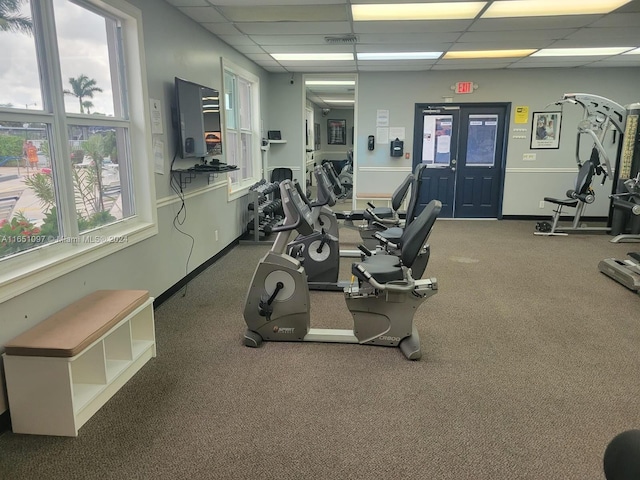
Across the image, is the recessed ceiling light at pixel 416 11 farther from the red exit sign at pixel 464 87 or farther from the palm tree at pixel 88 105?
the red exit sign at pixel 464 87

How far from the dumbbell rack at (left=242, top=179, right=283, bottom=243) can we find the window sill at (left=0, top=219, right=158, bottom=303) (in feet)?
8.95

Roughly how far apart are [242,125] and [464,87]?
3805mm

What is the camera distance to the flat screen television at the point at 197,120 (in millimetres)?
4090

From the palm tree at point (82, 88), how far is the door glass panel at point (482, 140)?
6477 mm

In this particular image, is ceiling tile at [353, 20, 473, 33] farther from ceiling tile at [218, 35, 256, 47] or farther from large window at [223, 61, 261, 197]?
large window at [223, 61, 261, 197]

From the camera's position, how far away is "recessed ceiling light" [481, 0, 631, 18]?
4.04 metres

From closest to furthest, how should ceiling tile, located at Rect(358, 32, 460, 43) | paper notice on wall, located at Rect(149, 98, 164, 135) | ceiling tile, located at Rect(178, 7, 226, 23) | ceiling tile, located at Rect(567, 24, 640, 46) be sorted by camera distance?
paper notice on wall, located at Rect(149, 98, 164, 135)
ceiling tile, located at Rect(178, 7, 226, 23)
ceiling tile, located at Rect(567, 24, 640, 46)
ceiling tile, located at Rect(358, 32, 460, 43)

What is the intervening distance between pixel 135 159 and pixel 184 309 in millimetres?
1295

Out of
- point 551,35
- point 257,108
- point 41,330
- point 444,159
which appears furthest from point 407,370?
point 444,159

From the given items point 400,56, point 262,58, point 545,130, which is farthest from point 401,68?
point 545,130

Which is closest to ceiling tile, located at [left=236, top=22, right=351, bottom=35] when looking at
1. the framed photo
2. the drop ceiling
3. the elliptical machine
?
the drop ceiling

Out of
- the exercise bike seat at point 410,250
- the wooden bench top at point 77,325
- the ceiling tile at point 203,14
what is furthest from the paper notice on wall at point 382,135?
the wooden bench top at point 77,325

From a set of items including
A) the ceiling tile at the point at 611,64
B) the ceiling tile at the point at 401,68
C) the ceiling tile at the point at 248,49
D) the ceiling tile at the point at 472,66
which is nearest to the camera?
the ceiling tile at the point at 248,49

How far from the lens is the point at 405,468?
2031 millimetres
